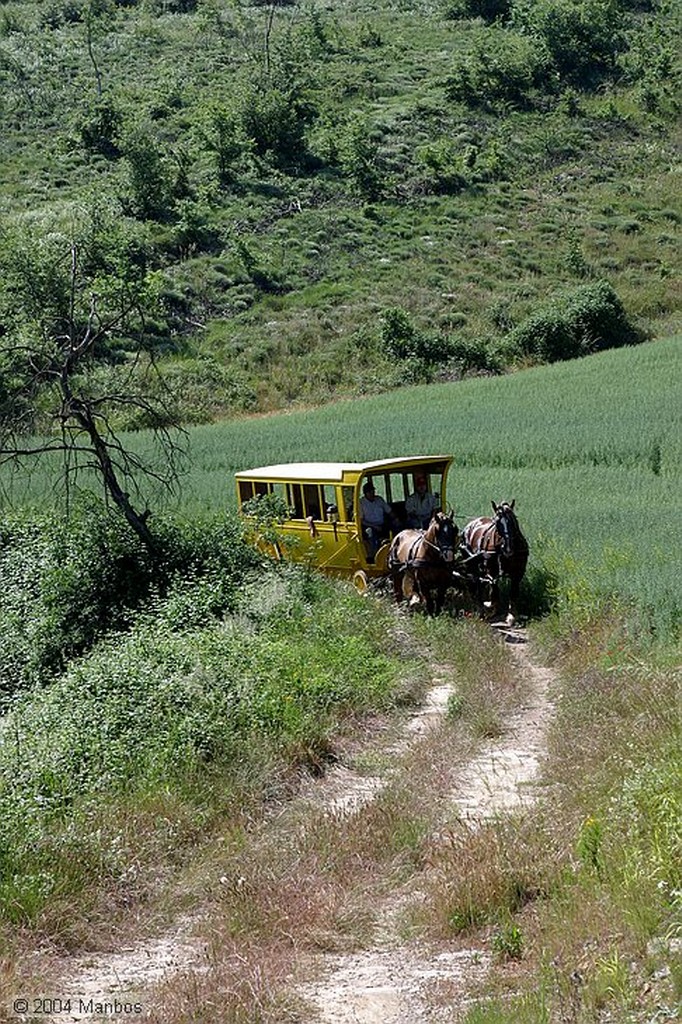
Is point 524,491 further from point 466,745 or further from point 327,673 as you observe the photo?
Answer: point 466,745

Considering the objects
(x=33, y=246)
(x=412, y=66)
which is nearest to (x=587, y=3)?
(x=412, y=66)

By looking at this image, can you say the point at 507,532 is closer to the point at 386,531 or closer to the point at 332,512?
the point at 386,531

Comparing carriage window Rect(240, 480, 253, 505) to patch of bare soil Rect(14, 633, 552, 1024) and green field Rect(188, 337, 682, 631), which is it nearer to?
green field Rect(188, 337, 682, 631)

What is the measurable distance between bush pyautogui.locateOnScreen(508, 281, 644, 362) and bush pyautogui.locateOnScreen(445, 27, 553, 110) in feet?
78.9

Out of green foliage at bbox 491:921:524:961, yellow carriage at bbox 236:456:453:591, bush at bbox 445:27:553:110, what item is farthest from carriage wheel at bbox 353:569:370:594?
bush at bbox 445:27:553:110

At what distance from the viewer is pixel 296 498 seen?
19.9 meters

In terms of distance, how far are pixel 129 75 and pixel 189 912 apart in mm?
70610

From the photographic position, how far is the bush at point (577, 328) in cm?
4638

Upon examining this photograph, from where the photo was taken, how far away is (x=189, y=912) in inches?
340

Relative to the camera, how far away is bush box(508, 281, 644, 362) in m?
46.4

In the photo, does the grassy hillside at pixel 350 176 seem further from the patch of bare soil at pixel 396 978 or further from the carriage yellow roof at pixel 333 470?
the patch of bare soil at pixel 396 978

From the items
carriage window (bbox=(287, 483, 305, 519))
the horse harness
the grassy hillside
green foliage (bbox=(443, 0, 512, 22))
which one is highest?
green foliage (bbox=(443, 0, 512, 22))

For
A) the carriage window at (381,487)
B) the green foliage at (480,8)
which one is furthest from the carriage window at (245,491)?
the green foliage at (480,8)

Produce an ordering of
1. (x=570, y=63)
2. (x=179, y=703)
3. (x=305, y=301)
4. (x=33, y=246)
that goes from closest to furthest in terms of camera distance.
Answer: (x=179, y=703) → (x=33, y=246) → (x=305, y=301) → (x=570, y=63)
